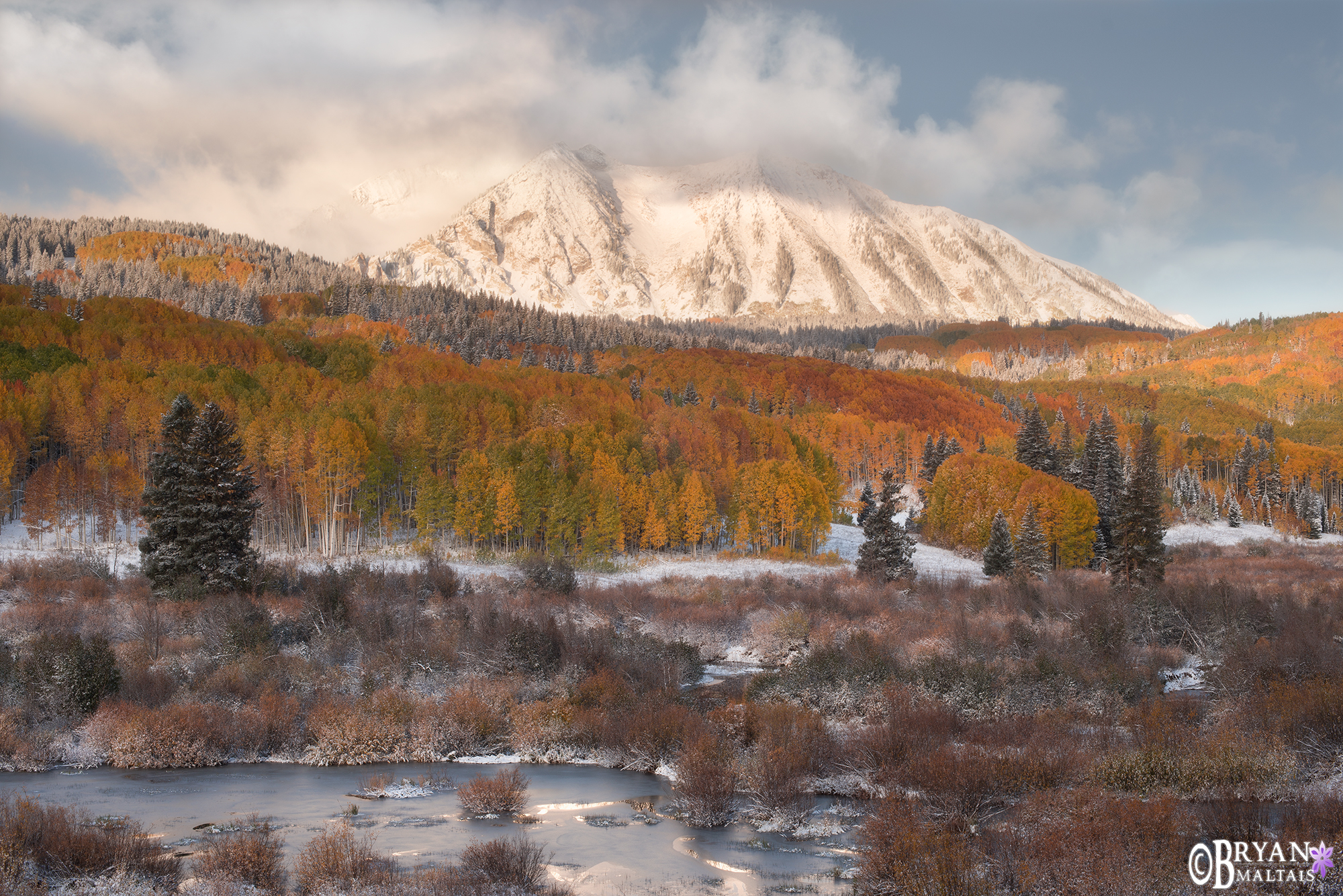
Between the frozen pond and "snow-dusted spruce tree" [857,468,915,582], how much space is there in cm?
4174

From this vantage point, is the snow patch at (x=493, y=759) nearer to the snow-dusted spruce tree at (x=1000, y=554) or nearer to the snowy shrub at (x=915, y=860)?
the snowy shrub at (x=915, y=860)

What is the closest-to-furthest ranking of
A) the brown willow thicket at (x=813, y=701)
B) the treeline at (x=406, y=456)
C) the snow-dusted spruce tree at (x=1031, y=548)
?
the brown willow thicket at (x=813, y=701) → the snow-dusted spruce tree at (x=1031, y=548) → the treeline at (x=406, y=456)

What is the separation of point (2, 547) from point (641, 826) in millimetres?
69137

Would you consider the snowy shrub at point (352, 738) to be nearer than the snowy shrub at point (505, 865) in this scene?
No

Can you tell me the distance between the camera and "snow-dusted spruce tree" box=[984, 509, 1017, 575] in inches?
2657

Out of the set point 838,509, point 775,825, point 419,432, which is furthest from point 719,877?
point 838,509

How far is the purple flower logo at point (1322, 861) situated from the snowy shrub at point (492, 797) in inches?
673

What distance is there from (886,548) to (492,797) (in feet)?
160

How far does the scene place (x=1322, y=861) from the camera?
1371 centimetres

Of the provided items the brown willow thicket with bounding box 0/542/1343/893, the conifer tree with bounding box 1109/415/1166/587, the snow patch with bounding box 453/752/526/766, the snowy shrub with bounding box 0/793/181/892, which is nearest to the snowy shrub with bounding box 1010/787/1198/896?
the brown willow thicket with bounding box 0/542/1343/893

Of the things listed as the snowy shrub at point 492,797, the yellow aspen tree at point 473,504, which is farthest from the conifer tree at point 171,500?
the yellow aspen tree at point 473,504

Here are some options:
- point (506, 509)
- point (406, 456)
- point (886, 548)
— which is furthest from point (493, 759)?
point (406, 456)

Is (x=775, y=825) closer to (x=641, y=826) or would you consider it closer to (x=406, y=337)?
(x=641, y=826)

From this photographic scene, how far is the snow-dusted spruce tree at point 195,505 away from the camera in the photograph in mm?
40844
